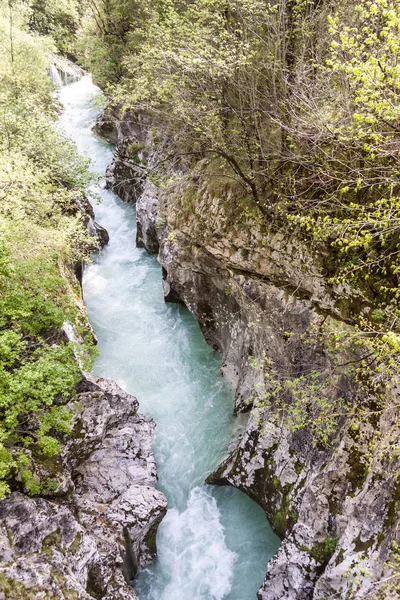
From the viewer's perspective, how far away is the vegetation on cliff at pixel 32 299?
7.53 meters

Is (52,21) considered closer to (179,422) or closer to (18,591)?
(179,422)

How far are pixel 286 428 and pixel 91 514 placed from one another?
16.5 feet

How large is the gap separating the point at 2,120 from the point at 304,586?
17379 mm

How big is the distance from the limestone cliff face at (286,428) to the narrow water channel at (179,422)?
76 cm

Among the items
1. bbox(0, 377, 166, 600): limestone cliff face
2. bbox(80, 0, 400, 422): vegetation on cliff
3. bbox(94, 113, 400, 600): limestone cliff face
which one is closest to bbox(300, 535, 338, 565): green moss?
→ bbox(94, 113, 400, 600): limestone cliff face

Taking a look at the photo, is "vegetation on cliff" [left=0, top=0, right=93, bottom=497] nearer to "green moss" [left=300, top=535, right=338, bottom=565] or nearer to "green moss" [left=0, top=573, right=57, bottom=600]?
"green moss" [left=0, top=573, right=57, bottom=600]

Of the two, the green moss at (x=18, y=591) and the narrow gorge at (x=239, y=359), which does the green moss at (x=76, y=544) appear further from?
the green moss at (x=18, y=591)

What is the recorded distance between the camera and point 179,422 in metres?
12.0

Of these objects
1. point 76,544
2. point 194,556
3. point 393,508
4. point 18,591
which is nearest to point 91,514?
point 76,544

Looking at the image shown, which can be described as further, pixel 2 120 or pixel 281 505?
pixel 2 120

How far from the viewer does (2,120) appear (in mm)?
14336

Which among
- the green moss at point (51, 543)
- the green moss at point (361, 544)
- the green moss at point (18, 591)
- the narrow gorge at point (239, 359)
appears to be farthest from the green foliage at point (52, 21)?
the green moss at point (361, 544)

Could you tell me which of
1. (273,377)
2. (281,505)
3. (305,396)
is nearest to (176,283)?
(273,377)

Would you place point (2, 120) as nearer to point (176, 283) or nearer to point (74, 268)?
point (74, 268)
